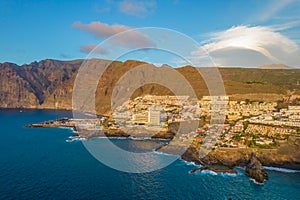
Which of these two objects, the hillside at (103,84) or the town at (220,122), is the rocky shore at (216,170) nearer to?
the town at (220,122)

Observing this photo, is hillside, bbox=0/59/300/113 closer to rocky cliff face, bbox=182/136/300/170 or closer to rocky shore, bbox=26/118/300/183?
rocky cliff face, bbox=182/136/300/170

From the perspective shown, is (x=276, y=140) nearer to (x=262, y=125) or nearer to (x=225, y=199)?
(x=262, y=125)

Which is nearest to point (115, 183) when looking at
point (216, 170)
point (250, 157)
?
point (216, 170)

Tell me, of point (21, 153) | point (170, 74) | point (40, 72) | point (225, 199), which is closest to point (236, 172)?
point (225, 199)

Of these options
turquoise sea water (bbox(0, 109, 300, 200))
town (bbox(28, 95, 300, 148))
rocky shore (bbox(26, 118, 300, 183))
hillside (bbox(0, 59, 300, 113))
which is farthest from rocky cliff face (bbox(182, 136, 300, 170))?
hillside (bbox(0, 59, 300, 113))

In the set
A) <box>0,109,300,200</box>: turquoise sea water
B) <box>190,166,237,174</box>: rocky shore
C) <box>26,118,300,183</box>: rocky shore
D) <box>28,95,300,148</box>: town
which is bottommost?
<box>0,109,300,200</box>: turquoise sea water
